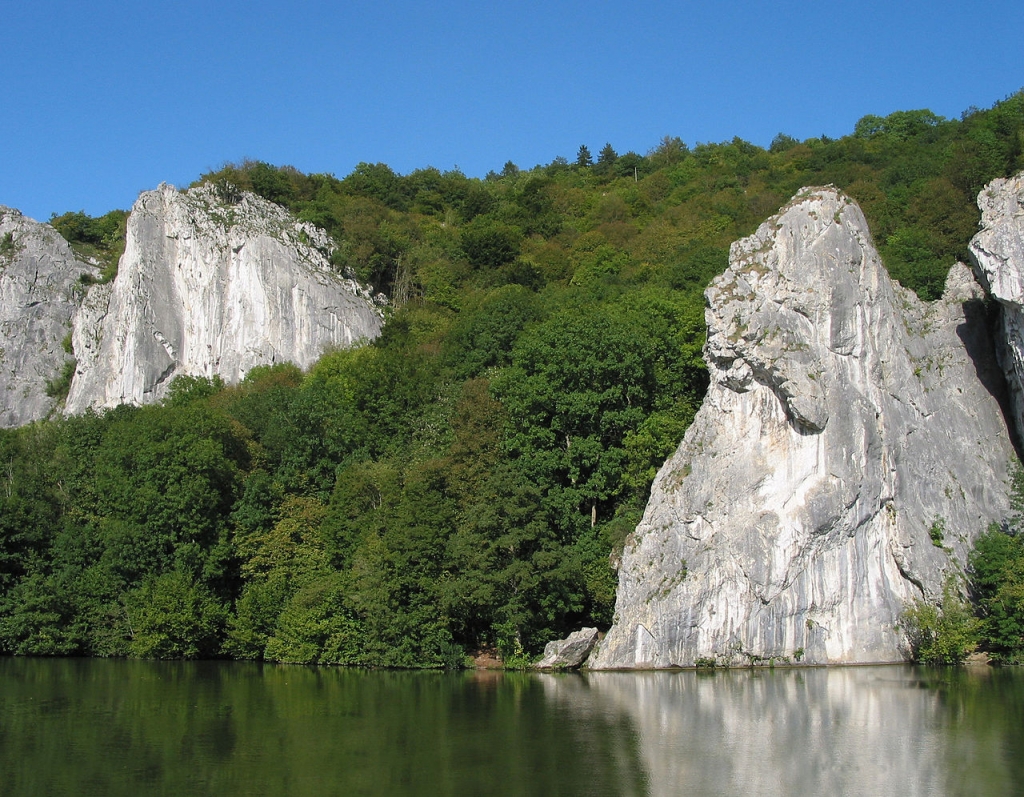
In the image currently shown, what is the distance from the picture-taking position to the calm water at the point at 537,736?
17.2 m

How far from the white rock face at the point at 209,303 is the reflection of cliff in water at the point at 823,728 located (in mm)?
38385

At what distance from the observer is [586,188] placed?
90.9 metres

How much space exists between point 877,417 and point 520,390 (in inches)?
554

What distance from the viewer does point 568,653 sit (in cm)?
3409

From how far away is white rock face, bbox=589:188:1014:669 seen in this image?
32625 millimetres

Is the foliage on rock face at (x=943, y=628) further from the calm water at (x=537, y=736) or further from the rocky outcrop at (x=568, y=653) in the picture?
the rocky outcrop at (x=568, y=653)

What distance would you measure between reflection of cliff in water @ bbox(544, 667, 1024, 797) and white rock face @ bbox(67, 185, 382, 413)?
38385mm

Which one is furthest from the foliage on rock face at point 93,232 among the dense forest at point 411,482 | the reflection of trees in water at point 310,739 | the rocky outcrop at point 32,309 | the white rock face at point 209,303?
the reflection of trees in water at point 310,739

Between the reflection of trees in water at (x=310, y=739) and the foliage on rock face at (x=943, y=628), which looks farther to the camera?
the foliage on rock face at (x=943, y=628)

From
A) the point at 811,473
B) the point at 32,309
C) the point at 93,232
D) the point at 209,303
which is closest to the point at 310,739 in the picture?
the point at 811,473

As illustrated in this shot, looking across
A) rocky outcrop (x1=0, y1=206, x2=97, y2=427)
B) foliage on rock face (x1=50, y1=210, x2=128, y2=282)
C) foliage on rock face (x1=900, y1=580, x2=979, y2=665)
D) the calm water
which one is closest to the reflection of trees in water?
the calm water

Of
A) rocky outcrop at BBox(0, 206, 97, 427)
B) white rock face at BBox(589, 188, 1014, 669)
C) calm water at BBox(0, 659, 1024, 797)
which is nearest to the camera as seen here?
calm water at BBox(0, 659, 1024, 797)

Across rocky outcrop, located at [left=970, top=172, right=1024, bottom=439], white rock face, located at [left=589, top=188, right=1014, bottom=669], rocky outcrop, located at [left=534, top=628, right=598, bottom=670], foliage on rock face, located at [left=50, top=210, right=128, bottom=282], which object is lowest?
rocky outcrop, located at [left=534, top=628, right=598, bottom=670]

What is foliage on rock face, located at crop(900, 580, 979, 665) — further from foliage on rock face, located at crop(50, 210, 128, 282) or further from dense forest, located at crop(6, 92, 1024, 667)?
foliage on rock face, located at crop(50, 210, 128, 282)
